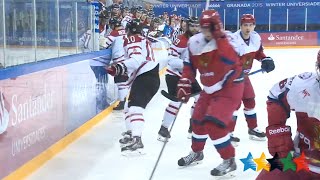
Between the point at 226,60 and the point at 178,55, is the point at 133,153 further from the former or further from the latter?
the point at 226,60

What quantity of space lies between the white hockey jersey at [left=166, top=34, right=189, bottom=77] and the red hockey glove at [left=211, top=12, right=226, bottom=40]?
1267mm

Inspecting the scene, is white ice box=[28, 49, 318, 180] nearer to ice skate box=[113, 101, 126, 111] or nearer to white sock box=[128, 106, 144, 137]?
white sock box=[128, 106, 144, 137]

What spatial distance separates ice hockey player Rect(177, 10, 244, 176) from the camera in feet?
10.4

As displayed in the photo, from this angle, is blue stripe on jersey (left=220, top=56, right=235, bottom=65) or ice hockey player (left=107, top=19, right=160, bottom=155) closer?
blue stripe on jersey (left=220, top=56, right=235, bottom=65)

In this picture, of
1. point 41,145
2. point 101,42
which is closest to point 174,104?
point 41,145

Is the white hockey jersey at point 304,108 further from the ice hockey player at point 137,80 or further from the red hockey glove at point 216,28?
the ice hockey player at point 137,80

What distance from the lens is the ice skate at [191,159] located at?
12.0 ft

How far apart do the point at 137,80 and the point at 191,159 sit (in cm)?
85

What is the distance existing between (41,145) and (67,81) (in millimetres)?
834

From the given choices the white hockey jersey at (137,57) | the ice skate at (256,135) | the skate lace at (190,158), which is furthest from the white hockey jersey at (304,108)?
the ice skate at (256,135)

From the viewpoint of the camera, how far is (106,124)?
5.33 metres

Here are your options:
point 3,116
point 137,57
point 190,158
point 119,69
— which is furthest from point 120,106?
point 3,116

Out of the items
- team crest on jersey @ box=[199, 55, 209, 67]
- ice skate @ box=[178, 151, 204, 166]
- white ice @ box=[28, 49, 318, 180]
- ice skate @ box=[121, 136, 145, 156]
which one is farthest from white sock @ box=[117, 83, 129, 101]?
team crest on jersey @ box=[199, 55, 209, 67]

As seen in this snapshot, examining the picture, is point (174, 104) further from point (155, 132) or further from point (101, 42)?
point (101, 42)
